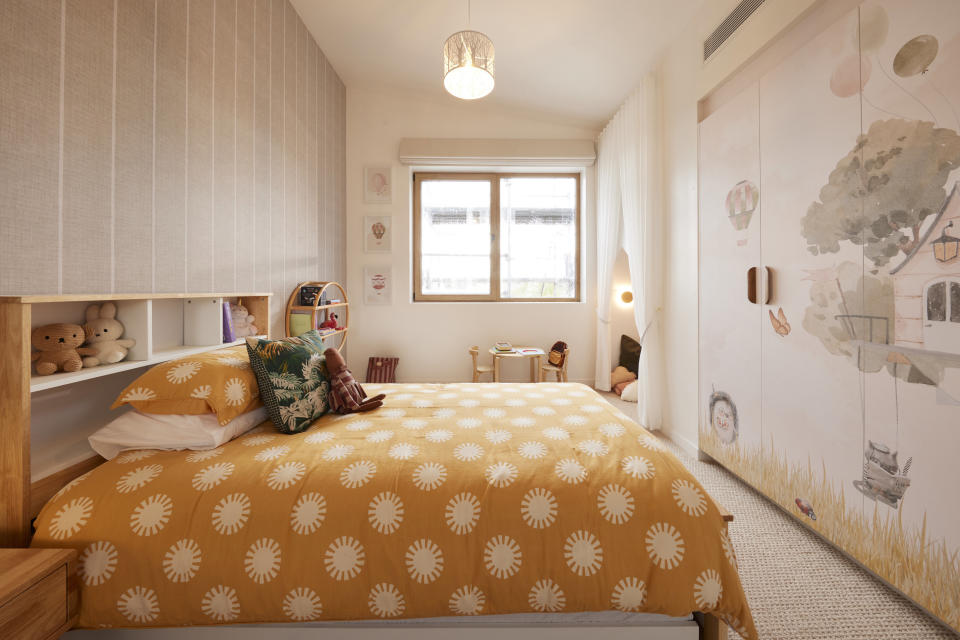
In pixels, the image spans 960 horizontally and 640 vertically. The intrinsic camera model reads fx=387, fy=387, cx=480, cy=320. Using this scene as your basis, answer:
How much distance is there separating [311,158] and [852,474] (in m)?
3.73

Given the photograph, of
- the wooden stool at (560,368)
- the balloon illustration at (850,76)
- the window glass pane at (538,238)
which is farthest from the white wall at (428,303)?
the balloon illustration at (850,76)

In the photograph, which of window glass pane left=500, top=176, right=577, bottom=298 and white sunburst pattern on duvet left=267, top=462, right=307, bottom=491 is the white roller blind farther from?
white sunburst pattern on duvet left=267, top=462, right=307, bottom=491

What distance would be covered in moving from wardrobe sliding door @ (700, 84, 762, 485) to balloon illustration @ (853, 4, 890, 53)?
1.72 feet

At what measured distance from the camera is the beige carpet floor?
1.32 m

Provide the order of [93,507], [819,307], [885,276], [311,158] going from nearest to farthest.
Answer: [93,507]
[885,276]
[819,307]
[311,158]

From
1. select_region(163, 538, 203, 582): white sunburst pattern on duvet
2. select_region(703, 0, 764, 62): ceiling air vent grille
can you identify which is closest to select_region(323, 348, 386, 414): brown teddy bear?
select_region(163, 538, 203, 582): white sunburst pattern on duvet

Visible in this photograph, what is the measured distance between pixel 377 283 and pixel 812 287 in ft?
11.2

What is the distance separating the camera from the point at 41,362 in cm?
116

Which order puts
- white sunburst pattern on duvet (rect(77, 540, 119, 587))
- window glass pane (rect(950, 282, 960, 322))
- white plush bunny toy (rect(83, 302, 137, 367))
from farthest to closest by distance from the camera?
white plush bunny toy (rect(83, 302, 137, 367))
window glass pane (rect(950, 282, 960, 322))
white sunburst pattern on duvet (rect(77, 540, 119, 587))

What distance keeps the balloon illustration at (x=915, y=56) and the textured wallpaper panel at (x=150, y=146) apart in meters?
2.78

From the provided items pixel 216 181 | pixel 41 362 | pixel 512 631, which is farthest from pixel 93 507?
pixel 216 181

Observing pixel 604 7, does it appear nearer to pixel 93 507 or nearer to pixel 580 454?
pixel 580 454

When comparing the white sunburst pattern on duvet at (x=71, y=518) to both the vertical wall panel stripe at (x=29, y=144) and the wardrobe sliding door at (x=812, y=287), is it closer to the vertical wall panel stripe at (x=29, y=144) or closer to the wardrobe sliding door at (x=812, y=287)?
the vertical wall panel stripe at (x=29, y=144)

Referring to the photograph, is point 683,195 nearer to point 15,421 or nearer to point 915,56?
point 915,56
